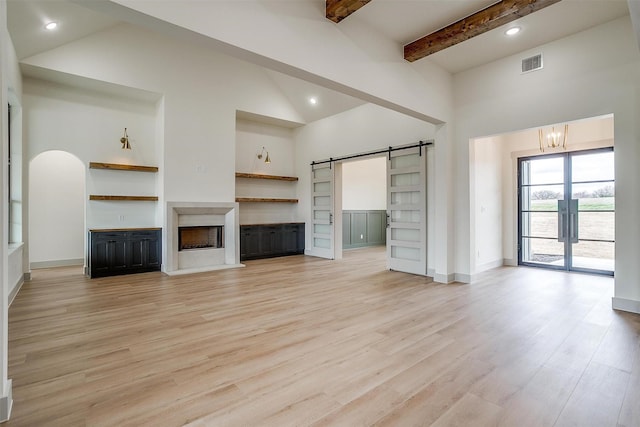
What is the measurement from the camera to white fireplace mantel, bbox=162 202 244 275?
20.2ft

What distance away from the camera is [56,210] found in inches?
265

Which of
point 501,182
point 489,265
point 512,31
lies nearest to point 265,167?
point 501,182

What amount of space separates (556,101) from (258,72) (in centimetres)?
593

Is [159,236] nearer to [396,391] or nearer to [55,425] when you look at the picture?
[55,425]

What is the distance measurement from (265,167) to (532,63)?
5977 mm

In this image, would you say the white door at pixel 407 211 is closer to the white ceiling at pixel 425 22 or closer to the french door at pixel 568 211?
the white ceiling at pixel 425 22

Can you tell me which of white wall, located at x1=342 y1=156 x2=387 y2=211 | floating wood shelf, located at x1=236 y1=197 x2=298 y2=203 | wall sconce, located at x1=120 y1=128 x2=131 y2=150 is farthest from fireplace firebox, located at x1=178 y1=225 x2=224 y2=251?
white wall, located at x1=342 y1=156 x2=387 y2=211

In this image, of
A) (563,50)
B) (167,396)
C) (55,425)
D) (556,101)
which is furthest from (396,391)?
(563,50)

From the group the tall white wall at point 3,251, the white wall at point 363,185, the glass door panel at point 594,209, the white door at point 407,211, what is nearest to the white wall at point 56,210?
the tall white wall at point 3,251

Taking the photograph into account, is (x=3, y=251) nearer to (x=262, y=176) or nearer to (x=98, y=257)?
(x=98, y=257)

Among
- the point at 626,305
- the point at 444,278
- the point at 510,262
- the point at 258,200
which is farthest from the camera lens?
the point at 258,200

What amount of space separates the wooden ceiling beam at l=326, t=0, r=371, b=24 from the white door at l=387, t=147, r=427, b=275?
294cm

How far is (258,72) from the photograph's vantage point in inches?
295

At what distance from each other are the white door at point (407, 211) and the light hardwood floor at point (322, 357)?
1232mm
